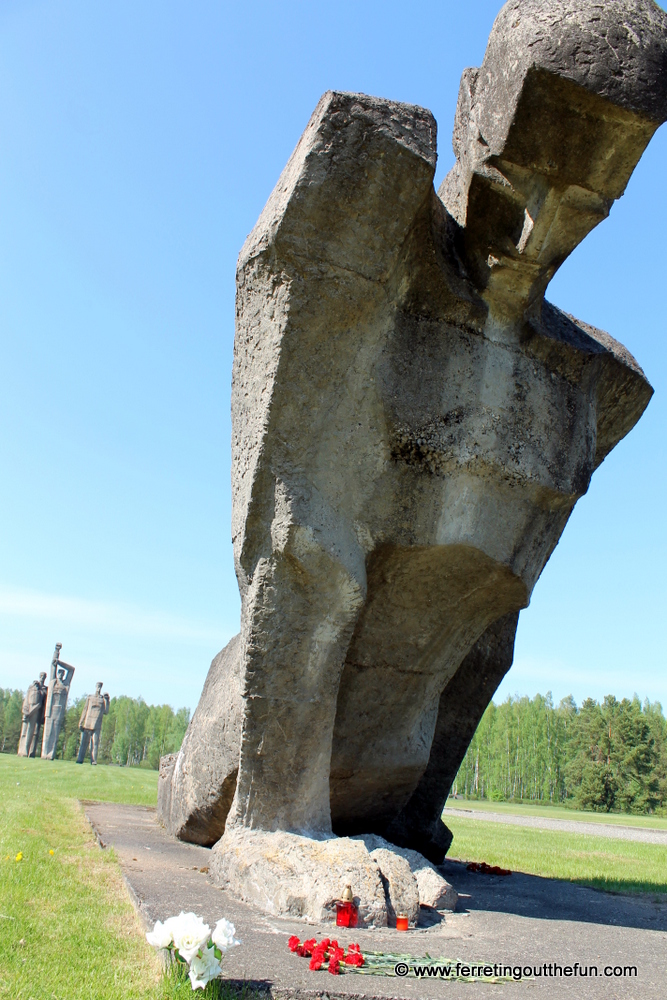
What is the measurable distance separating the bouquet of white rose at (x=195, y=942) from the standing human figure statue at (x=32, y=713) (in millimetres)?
28845

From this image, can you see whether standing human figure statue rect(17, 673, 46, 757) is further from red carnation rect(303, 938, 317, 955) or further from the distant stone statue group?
red carnation rect(303, 938, 317, 955)

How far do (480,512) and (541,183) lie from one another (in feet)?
5.27

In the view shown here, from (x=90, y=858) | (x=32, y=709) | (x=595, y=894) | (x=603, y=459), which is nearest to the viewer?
(x=90, y=858)

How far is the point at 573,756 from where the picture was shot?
43312mm

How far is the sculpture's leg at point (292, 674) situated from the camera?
3.77m

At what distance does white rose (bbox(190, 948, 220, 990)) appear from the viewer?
203cm

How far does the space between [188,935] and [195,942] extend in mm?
29

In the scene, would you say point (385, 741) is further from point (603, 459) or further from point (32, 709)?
point (32, 709)

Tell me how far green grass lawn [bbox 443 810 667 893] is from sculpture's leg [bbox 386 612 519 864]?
97 centimetres

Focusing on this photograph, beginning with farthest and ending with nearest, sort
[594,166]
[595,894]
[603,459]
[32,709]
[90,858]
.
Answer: [32,709] < [603,459] < [595,894] < [90,858] < [594,166]

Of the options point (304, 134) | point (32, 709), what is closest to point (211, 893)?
point (304, 134)

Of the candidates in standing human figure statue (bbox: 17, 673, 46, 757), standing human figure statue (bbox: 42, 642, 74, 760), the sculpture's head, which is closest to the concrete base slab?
the sculpture's head

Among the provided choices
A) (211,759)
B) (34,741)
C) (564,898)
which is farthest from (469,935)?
(34,741)

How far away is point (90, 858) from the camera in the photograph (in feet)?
14.9
